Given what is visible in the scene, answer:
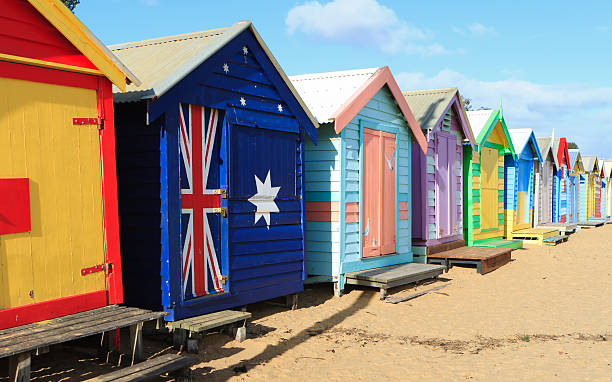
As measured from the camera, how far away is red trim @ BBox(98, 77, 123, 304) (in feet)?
18.3

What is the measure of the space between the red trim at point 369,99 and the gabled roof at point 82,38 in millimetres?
4386

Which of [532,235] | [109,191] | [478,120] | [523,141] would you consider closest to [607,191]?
[523,141]

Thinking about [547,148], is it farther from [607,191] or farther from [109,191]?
[607,191]

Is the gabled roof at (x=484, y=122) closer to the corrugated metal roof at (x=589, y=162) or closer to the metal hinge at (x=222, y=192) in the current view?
the metal hinge at (x=222, y=192)

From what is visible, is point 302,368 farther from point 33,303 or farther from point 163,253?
point 33,303

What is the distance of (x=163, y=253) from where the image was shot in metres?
6.51

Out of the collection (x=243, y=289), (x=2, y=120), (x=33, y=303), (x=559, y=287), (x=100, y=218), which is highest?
(x=2, y=120)

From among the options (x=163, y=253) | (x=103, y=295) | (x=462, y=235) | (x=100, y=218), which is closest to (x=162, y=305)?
(x=163, y=253)

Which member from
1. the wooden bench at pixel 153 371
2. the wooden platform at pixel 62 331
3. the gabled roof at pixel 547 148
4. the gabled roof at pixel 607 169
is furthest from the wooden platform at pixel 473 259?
the gabled roof at pixel 607 169

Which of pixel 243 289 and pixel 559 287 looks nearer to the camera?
pixel 243 289

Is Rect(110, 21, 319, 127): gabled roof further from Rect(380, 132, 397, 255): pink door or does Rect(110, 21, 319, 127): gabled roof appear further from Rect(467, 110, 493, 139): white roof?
Rect(467, 110, 493, 139): white roof

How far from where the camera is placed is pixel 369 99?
10266 mm

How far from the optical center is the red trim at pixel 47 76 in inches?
191

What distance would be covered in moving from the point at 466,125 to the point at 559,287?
506cm
